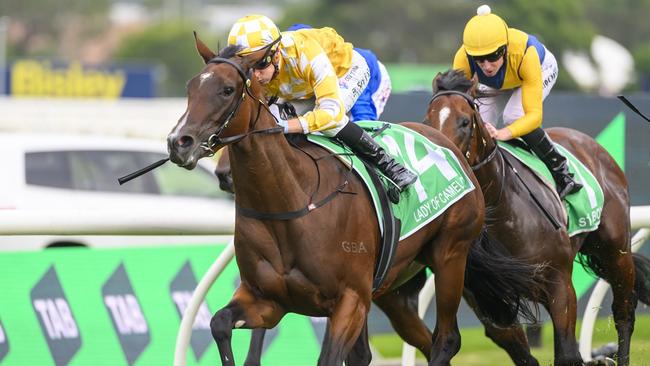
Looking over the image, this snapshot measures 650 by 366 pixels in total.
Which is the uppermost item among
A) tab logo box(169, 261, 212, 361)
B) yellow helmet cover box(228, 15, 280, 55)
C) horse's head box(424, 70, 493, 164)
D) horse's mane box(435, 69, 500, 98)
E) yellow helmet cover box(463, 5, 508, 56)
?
yellow helmet cover box(228, 15, 280, 55)

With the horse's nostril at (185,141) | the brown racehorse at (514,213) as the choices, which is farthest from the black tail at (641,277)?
the horse's nostril at (185,141)

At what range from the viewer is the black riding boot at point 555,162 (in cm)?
639

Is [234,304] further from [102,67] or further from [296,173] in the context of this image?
[102,67]

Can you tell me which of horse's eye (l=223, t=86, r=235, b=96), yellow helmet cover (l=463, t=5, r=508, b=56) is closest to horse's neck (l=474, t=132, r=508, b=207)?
yellow helmet cover (l=463, t=5, r=508, b=56)

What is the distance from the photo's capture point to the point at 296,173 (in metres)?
4.92

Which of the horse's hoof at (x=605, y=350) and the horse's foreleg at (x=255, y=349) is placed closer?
the horse's foreleg at (x=255, y=349)

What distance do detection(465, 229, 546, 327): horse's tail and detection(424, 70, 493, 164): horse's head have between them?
436 millimetres

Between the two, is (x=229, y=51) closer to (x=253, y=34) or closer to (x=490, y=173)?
(x=253, y=34)

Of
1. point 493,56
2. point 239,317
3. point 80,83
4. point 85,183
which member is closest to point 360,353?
point 239,317

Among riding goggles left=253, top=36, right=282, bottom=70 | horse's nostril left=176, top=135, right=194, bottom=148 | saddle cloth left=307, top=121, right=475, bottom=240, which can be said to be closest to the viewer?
horse's nostril left=176, top=135, right=194, bottom=148

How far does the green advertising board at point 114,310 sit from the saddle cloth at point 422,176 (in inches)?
62.6

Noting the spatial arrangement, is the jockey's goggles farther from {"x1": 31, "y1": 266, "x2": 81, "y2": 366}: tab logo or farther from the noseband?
{"x1": 31, "y1": 266, "x2": 81, "y2": 366}: tab logo

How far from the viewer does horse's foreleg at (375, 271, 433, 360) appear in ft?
20.5

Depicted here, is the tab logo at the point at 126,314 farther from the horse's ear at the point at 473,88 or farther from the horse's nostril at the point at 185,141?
the horse's nostril at the point at 185,141
